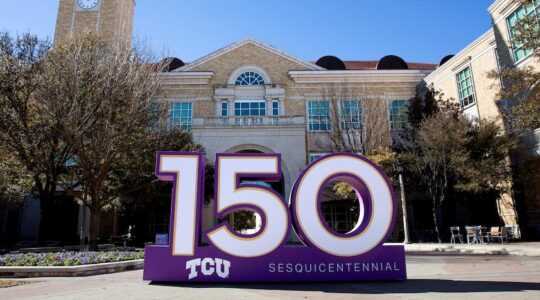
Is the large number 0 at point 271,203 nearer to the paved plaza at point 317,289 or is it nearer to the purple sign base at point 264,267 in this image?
the purple sign base at point 264,267

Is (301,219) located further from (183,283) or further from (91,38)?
(91,38)

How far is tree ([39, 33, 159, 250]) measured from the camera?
47.4 ft

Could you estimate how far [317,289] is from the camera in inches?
281

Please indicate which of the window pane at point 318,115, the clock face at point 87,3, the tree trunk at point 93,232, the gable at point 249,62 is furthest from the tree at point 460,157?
the clock face at point 87,3

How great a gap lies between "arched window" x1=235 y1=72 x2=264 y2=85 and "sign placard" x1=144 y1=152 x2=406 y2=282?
23.4 meters

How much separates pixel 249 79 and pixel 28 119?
17.1 m

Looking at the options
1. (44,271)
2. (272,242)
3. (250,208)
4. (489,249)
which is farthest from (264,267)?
(489,249)

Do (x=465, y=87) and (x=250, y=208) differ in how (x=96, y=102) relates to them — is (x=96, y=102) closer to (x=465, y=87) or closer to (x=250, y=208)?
(x=250, y=208)

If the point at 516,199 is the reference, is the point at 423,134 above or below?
above

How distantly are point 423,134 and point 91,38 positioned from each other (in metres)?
18.8

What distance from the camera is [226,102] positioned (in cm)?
3033

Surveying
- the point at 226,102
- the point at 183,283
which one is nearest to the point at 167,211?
the point at 226,102

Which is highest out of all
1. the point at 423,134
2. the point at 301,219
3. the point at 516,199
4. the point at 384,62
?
the point at 384,62

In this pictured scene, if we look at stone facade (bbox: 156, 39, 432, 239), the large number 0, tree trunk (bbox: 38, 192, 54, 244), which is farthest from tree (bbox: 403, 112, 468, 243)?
tree trunk (bbox: 38, 192, 54, 244)
